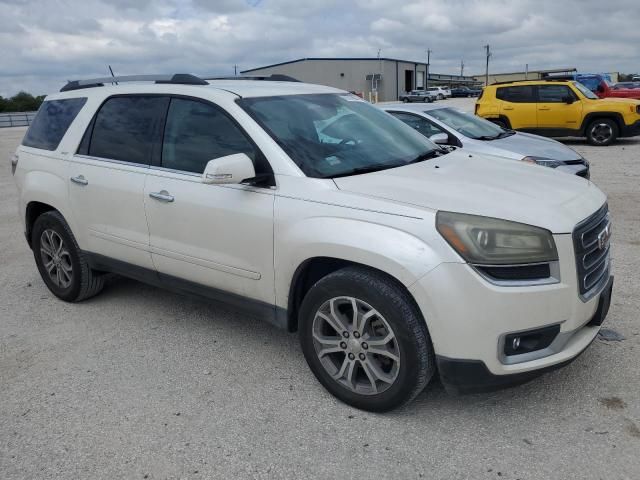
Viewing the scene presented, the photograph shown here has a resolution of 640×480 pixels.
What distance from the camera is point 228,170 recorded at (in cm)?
303

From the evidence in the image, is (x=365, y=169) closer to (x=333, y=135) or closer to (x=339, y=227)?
(x=333, y=135)

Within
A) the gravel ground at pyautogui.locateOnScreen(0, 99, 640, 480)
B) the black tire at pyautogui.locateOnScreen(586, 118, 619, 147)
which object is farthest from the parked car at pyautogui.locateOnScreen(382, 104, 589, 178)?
the black tire at pyautogui.locateOnScreen(586, 118, 619, 147)

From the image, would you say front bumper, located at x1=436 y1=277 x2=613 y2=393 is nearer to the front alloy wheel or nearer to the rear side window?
the front alloy wheel

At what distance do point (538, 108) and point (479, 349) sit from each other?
1327cm

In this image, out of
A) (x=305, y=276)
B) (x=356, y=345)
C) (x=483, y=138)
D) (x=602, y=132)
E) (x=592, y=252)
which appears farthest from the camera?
(x=602, y=132)

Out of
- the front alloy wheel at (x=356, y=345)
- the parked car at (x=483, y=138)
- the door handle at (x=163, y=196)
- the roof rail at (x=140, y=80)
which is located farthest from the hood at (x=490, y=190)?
the parked car at (x=483, y=138)

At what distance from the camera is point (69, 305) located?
15.8 feet

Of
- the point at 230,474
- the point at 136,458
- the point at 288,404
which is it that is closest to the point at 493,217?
the point at 288,404

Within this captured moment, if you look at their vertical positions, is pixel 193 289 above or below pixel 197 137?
below

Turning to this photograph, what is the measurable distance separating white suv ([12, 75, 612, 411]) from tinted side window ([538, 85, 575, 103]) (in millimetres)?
11733

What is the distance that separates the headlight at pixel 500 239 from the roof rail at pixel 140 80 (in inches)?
84.4

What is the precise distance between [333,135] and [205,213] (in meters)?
0.94

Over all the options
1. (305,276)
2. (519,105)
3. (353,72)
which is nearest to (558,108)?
(519,105)

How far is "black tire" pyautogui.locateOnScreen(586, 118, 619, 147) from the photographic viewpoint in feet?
47.0
